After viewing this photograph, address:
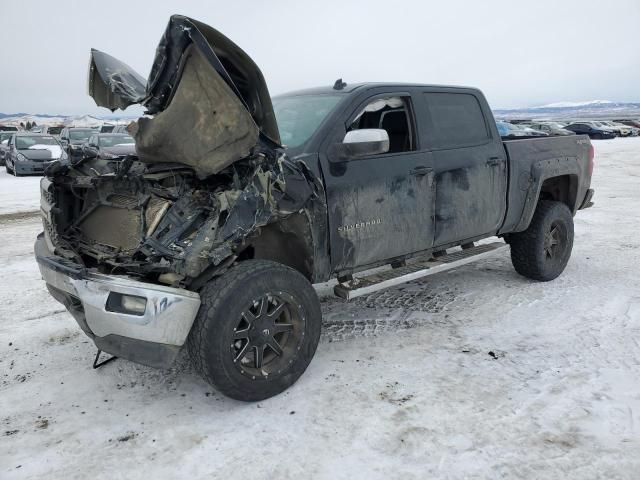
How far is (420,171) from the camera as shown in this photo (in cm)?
391

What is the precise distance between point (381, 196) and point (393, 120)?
3.20ft

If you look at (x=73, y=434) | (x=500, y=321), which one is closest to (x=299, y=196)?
(x=73, y=434)

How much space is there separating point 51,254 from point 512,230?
154 inches

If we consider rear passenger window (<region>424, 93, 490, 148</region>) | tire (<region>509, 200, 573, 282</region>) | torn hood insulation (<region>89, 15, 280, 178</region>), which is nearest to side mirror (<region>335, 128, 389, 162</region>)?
torn hood insulation (<region>89, 15, 280, 178</region>)

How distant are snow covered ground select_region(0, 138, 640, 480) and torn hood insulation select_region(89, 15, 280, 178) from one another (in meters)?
1.49

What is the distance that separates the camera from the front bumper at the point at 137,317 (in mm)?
2719

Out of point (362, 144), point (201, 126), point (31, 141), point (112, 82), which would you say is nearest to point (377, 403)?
point (362, 144)

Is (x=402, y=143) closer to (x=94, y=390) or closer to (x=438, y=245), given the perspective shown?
(x=438, y=245)

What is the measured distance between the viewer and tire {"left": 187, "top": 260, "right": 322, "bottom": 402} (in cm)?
286

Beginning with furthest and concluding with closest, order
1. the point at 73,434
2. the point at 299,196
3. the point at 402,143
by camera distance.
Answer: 1. the point at 402,143
2. the point at 299,196
3. the point at 73,434

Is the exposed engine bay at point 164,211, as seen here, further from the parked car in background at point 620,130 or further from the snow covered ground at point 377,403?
the parked car in background at point 620,130

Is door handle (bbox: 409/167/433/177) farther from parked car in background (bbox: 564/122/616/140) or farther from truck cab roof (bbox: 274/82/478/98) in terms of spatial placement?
parked car in background (bbox: 564/122/616/140)

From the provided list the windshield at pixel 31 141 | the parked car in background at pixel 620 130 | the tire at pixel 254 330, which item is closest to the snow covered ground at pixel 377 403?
the tire at pixel 254 330

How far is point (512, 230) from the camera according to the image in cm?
493
